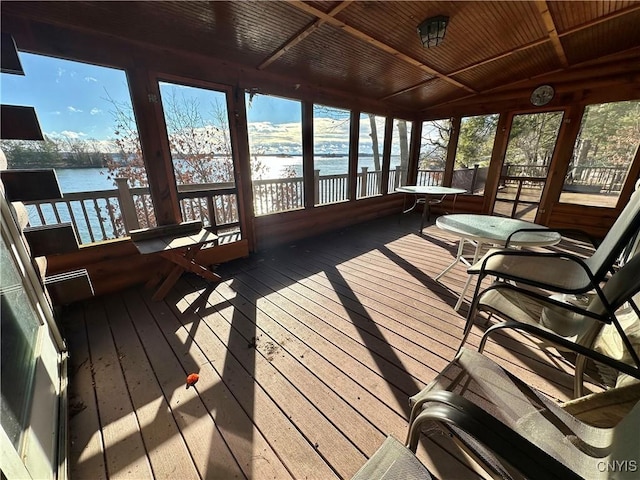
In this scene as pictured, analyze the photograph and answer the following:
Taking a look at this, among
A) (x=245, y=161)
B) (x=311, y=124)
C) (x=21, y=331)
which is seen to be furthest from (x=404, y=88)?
(x=21, y=331)

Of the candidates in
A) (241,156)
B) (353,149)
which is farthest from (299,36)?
(353,149)

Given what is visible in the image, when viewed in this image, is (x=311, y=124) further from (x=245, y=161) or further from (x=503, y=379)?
(x=503, y=379)

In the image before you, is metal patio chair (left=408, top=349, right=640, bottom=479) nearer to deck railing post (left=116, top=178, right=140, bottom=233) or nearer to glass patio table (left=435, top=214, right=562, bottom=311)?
glass patio table (left=435, top=214, right=562, bottom=311)

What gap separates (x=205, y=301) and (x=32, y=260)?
120 centimetres

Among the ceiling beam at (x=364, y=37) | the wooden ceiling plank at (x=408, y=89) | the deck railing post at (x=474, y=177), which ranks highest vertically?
the ceiling beam at (x=364, y=37)

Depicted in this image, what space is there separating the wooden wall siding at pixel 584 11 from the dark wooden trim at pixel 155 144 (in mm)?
3733

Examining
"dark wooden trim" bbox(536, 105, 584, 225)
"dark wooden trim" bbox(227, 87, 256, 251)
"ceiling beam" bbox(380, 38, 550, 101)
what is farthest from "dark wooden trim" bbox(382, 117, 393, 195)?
"dark wooden trim" bbox(227, 87, 256, 251)

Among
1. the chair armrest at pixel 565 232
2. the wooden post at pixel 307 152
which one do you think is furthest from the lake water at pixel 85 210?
the chair armrest at pixel 565 232

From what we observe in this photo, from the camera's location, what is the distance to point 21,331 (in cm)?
110

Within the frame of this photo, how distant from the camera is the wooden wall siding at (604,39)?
2.64 meters

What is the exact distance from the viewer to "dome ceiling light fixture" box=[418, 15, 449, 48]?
222cm

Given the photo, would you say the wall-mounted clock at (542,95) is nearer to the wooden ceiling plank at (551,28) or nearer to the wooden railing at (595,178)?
the wooden ceiling plank at (551,28)

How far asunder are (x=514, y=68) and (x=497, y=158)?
1.53 meters

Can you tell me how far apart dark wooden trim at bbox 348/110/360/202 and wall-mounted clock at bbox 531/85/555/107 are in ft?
9.88
